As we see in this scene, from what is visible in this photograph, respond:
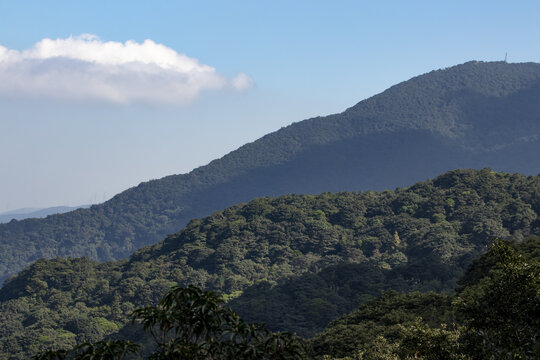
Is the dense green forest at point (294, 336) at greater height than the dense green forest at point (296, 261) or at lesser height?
greater

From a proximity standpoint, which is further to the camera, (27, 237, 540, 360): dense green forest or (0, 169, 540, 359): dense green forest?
(0, 169, 540, 359): dense green forest

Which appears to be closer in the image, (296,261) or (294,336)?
(294,336)

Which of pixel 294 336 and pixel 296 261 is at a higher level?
pixel 294 336

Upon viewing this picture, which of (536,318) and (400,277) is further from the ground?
(536,318)

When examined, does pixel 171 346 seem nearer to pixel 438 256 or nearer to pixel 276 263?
pixel 438 256

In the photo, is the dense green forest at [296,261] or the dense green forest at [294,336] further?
the dense green forest at [296,261]

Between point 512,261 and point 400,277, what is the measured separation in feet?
311

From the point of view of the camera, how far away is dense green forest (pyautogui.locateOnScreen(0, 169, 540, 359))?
112875mm

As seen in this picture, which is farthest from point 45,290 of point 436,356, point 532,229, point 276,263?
point 436,356

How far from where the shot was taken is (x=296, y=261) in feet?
488

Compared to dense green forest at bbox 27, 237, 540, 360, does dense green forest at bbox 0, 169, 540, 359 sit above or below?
below

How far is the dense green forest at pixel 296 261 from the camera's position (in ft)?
370

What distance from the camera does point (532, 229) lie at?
134750 millimetres

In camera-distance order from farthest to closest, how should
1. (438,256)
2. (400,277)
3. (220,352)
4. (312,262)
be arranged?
1. (312,262)
2. (438,256)
3. (400,277)
4. (220,352)
